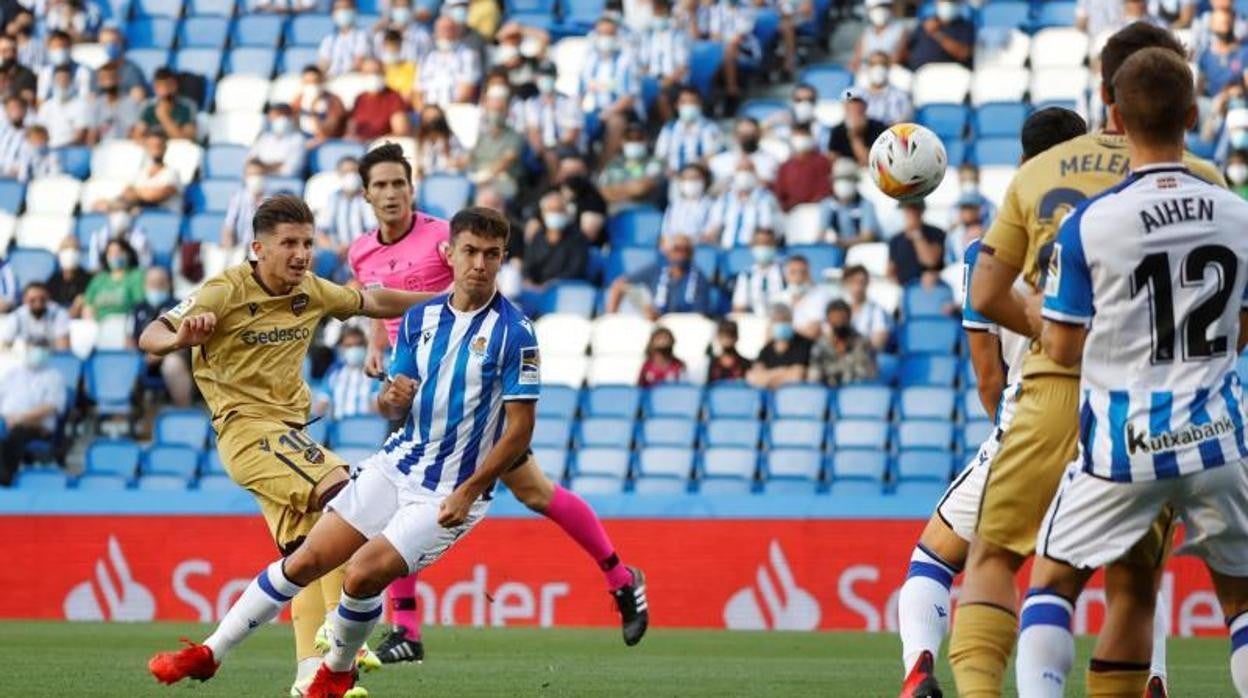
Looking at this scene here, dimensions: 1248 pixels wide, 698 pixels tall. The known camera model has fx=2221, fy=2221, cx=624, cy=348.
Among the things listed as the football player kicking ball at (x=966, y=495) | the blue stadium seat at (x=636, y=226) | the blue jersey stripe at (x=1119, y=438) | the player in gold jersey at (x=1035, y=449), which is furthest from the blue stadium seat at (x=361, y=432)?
the blue jersey stripe at (x=1119, y=438)

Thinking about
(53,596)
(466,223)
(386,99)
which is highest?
(386,99)

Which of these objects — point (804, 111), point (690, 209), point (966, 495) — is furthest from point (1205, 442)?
point (804, 111)

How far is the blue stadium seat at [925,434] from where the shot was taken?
1655 centimetres

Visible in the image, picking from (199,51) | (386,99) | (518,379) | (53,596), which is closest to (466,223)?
(518,379)

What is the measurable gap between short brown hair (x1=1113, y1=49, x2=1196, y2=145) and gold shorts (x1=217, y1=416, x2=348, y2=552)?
4566 mm

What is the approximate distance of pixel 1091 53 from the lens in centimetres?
1945

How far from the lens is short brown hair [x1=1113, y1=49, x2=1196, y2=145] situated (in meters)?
5.92

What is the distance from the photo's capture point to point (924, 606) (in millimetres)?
7605

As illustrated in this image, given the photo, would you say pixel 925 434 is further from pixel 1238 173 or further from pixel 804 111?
pixel 804 111

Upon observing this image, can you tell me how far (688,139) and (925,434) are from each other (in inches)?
172

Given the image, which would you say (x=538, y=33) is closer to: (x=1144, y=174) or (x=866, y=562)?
(x=866, y=562)

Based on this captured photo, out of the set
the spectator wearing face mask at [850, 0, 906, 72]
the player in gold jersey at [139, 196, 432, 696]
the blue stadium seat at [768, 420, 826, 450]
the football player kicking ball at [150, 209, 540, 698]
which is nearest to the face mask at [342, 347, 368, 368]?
the blue stadium seat at [768, 420, 826, 450]

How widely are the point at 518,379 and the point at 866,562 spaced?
→ 6.94m

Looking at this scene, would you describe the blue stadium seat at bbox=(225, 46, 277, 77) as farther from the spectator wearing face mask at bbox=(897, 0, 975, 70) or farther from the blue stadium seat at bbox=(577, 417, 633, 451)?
the blue stadium seat at bbox=(577, 417, 633, 451)
